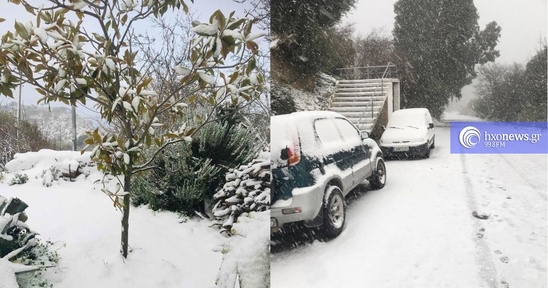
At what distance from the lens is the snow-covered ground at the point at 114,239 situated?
2.23m

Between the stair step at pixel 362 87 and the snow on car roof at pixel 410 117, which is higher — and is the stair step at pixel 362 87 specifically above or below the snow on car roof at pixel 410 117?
above

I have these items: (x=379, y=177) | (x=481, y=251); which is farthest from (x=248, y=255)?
(x=481, y=251)

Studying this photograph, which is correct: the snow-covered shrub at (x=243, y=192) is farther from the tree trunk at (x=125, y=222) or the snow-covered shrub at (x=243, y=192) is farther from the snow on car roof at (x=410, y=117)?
the snow on car roof at (x=410, y=117)

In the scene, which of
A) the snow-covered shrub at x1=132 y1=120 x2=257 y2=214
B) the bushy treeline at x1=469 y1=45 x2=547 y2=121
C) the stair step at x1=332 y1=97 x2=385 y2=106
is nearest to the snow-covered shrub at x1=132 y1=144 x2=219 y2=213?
the snow-covered shrub at x1=132 y1=120 x2=257 y2=214

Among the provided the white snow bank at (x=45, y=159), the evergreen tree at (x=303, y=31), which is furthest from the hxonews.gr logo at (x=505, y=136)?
the white snow bank at (x=45, y=159)

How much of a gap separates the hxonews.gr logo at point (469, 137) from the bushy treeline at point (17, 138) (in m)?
1.85

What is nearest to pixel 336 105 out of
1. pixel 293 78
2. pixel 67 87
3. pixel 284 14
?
pixel 293 78

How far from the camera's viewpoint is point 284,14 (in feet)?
8.01

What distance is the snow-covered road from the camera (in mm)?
2184

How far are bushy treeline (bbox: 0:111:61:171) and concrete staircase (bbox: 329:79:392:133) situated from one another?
1.34 m

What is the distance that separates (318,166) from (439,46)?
2.53ft

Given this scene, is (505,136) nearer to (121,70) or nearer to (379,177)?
(379,177)

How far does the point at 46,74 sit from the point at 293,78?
3.58 feet

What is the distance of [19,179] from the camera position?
2232mm
